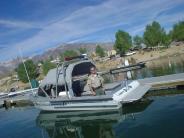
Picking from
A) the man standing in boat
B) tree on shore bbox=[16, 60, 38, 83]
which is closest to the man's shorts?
the man standing in boat

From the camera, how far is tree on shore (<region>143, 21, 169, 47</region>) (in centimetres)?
10019

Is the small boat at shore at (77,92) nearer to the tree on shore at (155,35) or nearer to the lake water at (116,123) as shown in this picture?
the lake water at (116,123)

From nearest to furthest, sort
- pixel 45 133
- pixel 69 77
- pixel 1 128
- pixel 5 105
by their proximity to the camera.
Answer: pixel 45 133, pixel 69 77, pixel 1 128, pixel 5 105

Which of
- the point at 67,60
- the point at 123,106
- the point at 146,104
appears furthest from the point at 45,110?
the point at 146,104

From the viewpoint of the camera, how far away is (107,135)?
16172 millimetres

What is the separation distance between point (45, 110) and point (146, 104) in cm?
846

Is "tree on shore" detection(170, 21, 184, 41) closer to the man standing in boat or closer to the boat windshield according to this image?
the boat windshield

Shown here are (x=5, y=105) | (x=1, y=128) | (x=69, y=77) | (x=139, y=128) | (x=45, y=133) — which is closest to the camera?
(x=139, y=128)

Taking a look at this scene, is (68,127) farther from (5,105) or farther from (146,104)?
(5,105)

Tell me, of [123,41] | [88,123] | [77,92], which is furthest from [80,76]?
[123,41]

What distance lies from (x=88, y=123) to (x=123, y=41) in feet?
308

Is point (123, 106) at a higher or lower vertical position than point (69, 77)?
lower

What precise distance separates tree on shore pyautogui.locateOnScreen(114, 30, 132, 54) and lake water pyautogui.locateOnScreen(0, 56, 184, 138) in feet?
291

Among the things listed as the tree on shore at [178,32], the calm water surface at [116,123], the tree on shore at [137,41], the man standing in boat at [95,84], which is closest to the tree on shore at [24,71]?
the tree on shore at [137,41]
